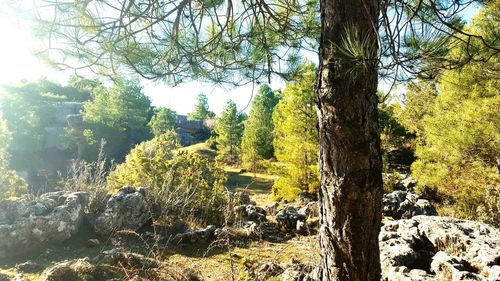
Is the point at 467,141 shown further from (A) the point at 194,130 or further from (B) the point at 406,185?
(A) the point at 194,130

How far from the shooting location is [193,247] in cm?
529

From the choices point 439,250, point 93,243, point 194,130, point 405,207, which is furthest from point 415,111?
point 194,130

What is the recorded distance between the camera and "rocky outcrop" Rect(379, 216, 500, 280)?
111 inches

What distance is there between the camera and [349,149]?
1.59 meters

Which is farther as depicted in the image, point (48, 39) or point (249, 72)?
point (249, 72)

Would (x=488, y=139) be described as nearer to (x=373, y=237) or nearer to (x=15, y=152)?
(x=373, y=237)

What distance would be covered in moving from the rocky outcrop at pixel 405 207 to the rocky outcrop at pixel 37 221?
6.73 metres

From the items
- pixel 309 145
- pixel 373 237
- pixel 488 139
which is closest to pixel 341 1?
pixel 373 237

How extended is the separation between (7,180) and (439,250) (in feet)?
24.3

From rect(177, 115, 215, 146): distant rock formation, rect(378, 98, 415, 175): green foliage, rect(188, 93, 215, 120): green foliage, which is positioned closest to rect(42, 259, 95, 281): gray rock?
rect(378, 98, 415, 175): green foliage

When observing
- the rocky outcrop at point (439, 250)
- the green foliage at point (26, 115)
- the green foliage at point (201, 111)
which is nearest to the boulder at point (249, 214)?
the rocky outcrop at point (439, 250)

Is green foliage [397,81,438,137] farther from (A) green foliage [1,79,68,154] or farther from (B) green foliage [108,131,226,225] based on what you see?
(A) green foliage [1,79,68,154]

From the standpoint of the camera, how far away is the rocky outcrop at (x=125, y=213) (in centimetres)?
537

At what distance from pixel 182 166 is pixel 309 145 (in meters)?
4.13
